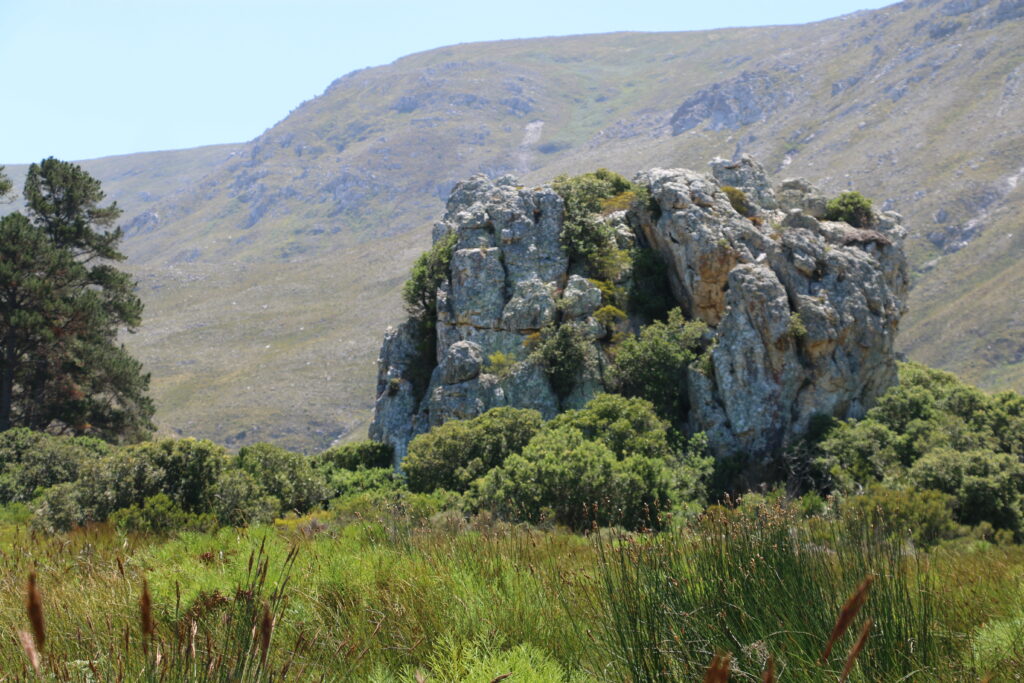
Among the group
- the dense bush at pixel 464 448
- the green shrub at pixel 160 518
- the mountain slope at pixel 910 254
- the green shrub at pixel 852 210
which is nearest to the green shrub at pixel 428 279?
the dense bush at pixel 464 448

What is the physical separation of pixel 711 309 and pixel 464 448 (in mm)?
12694

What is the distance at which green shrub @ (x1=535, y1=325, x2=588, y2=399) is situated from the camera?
29.9 m

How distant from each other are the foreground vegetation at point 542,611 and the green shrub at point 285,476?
53.3ft

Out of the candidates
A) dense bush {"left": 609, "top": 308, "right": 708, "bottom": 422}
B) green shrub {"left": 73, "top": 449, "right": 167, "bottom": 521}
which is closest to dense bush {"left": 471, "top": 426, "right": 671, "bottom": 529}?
dense bush {"left": 609, "top": 308, "right": 708, "bottom": 422}

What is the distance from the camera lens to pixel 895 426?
26.8 m

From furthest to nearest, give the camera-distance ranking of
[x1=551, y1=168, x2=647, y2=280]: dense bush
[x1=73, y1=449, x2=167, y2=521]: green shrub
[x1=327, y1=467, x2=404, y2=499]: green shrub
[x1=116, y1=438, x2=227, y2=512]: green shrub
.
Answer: [x1=551, y1=168, x2=647, y2=280]: dense bush < [x1=327, y1=467, x2=404, y2=499]: green shrub < [x1=116, y1=438, x2=227, y2=512]: green shrub < [x1=73, y1=449, x2=167, y2=521]: green shrub

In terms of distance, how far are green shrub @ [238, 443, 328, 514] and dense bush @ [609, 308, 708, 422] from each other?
40.4 ft

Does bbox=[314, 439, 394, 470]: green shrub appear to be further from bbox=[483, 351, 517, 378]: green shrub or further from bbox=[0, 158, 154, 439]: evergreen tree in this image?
bbox=[0, 158, 154, 439]: evergreen tree

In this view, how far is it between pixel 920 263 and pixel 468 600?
117 meters

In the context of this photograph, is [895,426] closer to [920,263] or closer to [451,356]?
[451,356]

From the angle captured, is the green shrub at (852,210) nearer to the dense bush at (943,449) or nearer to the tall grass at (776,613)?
the dense bush at (943,449)

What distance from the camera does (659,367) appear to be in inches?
1137

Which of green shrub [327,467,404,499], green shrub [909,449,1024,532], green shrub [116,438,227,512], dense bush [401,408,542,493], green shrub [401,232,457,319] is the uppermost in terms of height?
green shrub [401,232,457,319]

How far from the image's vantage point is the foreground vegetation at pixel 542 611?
3959 millimetres
